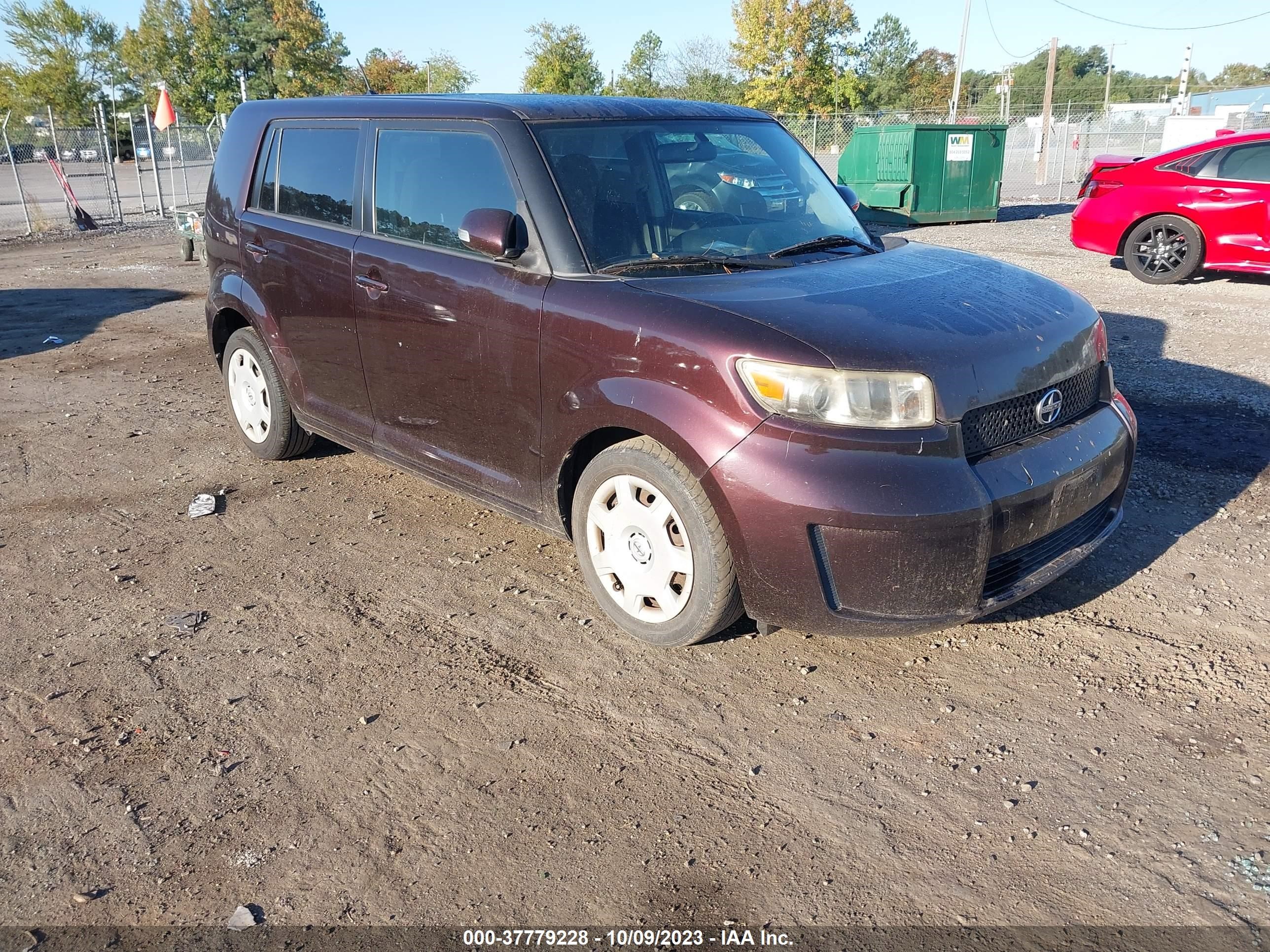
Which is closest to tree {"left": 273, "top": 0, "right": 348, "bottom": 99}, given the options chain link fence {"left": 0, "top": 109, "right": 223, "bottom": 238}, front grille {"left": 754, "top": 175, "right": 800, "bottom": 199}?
chain link fence {"left": 0, "top": 109, "right": 223, "bottom": 238}

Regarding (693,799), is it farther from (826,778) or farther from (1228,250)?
(1228,250)

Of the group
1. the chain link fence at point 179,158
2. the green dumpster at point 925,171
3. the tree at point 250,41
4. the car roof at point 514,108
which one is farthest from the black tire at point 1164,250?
the tree at point 250,41

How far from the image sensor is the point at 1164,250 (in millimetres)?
10938

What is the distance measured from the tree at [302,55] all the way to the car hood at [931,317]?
173ft

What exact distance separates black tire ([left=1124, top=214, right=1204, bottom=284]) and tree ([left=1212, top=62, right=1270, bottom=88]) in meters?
98.3

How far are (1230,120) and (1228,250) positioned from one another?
20839 millimetres

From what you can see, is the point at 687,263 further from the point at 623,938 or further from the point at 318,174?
the point at 623,938

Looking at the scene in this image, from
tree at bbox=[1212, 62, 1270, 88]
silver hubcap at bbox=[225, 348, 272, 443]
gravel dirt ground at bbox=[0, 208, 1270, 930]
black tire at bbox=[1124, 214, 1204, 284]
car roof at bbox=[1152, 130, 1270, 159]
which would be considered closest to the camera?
gravel dirt ground at bbox=[0, 208, 1270, 930]

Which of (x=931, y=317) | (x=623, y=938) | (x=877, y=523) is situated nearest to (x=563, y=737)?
(x=623, y=938)

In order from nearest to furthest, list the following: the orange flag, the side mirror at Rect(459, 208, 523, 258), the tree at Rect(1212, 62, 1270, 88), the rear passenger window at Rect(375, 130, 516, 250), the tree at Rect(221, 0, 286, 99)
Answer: the side mirror at Rect(459, 208, 523, 258) → the rear passenger window at Rect(375, 130, 516, 250) → the orange flag → the tree at Rect(221, 0, 286, 99) → the tree at Rect(1212, 62, 1270, 88)

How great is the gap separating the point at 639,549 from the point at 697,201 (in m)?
1.48

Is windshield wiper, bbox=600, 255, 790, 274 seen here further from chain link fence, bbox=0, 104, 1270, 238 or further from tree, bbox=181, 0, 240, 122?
tree, bbox=181, 0, 240, 122

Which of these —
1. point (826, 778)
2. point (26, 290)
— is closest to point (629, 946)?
point (826, 778)

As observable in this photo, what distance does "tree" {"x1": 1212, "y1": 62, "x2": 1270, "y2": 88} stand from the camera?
94375 mm
